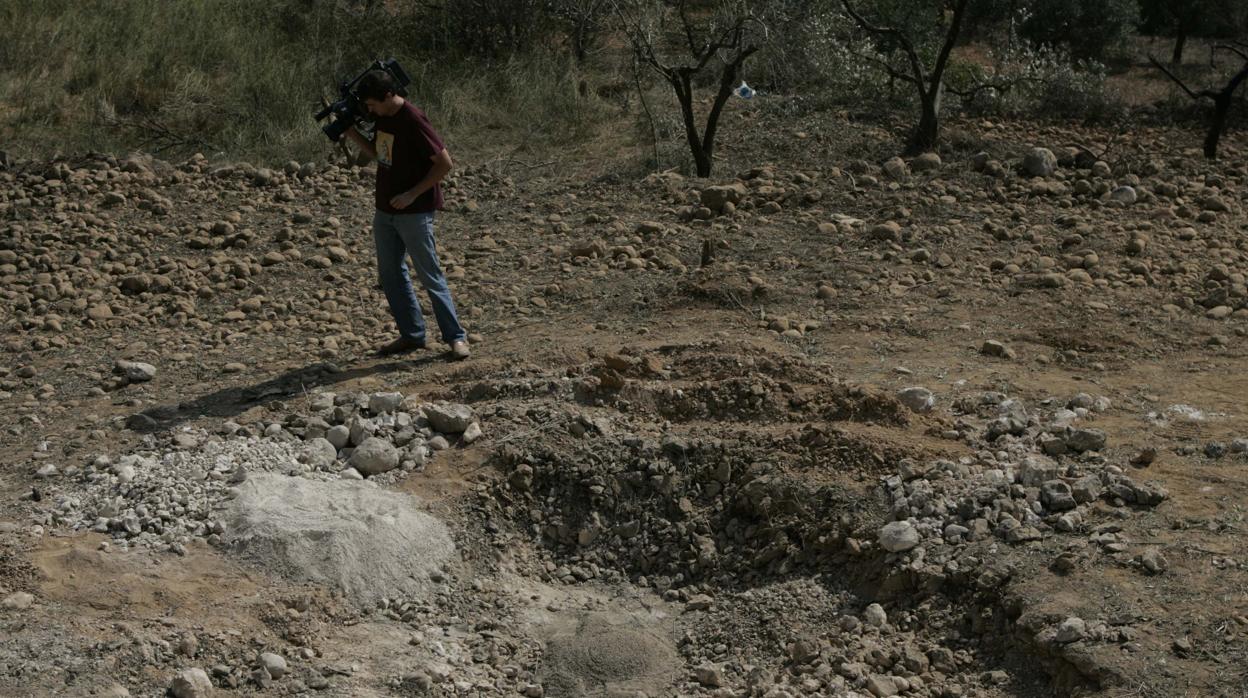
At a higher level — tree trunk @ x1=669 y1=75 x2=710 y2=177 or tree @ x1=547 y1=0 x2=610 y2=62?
tree @ x1=547 y1=0 x2=610 y2=62

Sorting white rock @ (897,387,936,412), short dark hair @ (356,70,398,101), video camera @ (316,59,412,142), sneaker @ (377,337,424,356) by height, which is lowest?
sneaker @ (377,337,424,356)

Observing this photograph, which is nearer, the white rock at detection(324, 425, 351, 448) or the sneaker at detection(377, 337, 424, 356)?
the white rock at detection(324, 425, 351, 448)

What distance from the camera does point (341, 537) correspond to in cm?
459

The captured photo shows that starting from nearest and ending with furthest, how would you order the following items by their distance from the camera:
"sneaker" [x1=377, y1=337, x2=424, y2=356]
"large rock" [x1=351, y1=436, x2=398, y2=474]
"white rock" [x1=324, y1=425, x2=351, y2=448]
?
"large rock" [x1=351, y1=436, x2=398, y2=474] → "white rock" [x1=324, y1=425, x2=351, y2=448] → "sneaker" [x1=377, y1=337, x2=424, y2=356]

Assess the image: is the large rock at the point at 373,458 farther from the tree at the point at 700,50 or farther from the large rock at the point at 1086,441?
the tree at the point at 700,50

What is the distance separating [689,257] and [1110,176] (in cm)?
258

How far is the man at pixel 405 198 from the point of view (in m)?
5.56

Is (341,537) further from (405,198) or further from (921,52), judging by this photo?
(921,52)

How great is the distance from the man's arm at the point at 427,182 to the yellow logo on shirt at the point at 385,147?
6.3 inches

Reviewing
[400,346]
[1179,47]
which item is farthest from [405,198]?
[1179,47]

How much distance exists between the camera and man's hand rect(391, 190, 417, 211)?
18.3ft

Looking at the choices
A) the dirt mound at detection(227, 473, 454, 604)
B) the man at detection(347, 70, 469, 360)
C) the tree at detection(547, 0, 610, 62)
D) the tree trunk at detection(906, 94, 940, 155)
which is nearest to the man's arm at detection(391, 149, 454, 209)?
the man at detection(347, 70, 469, 360)

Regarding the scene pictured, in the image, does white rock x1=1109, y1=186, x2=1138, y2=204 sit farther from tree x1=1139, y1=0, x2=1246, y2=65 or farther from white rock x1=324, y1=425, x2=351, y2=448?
tree x1=1139, y1=0, x2=1246, y2=65

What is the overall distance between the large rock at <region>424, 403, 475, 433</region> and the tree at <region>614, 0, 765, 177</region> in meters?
3.56
